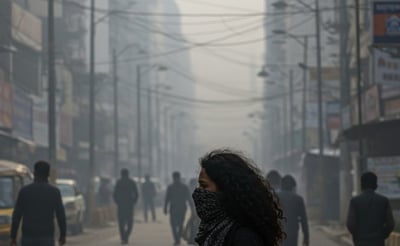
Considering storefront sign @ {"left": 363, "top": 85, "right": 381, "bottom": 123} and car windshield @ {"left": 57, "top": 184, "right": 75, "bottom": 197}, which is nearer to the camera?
car windshield @ {"left": 57, "top": 184, "right": 75, "bottom": 197}

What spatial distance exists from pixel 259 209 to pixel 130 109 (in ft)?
459

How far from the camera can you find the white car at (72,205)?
35375 mm

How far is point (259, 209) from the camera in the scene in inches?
193

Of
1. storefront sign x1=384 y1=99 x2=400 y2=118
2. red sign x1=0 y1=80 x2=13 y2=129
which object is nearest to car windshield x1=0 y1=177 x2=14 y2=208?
storefront sign x1=384 y1=99 x2=400 y2=118

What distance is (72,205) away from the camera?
117 feet

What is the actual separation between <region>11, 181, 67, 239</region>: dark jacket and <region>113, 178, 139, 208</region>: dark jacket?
15.7 metres

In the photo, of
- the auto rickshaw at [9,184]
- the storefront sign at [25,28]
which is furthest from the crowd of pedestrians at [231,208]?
the storefront sign at [25,28]

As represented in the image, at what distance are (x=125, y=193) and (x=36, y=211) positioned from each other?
644 inches

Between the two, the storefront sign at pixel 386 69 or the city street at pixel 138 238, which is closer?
the city street at pixel 138 238

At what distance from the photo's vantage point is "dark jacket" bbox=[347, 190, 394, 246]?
1395 centimetres

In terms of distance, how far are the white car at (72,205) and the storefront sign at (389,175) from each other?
1015 centimetres

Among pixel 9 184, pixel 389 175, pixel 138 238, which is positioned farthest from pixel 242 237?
pixel 138 238

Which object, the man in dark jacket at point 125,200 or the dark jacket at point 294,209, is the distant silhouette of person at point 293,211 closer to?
the dark jacket at point 294,209

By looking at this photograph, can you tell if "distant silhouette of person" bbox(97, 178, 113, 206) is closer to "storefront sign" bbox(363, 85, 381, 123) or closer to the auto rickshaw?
"storefront sign" bbox(363, 85, 381, 123)
